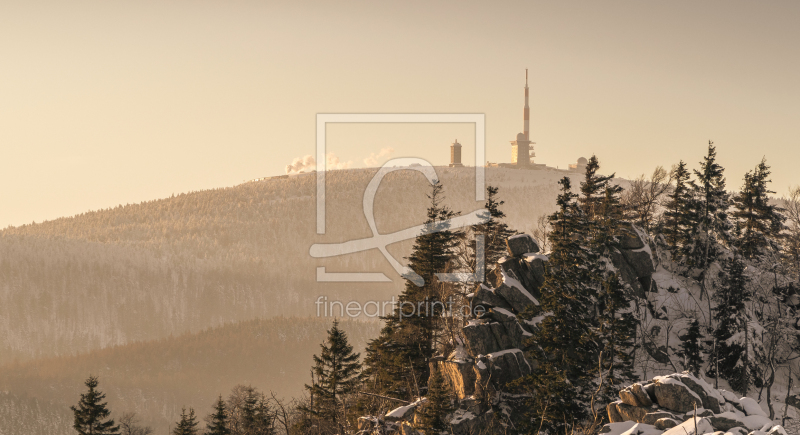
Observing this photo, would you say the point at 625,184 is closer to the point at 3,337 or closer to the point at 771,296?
the point at 771,296

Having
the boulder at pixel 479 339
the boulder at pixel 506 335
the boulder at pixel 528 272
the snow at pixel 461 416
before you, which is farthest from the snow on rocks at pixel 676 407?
the boulder at pixel 528 272

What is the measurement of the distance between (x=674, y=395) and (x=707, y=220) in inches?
1203

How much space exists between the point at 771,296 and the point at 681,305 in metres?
7.58

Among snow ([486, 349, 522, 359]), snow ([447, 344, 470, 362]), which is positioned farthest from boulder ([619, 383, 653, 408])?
snow ([447, 344, 470, 362])

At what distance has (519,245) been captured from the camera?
4350cm

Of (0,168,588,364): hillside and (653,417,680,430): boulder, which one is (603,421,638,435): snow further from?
(0,168,588,364): hillside

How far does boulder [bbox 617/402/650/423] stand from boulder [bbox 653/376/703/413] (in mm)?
807

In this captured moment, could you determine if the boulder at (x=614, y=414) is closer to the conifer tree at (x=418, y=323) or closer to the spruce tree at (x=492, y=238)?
the conifer tree at (x=418, y=323)

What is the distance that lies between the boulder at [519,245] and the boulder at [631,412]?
1988cm

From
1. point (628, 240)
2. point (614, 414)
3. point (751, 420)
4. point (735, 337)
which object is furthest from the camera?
point (628, 240)

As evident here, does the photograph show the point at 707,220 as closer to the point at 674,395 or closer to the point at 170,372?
the point at 674,395

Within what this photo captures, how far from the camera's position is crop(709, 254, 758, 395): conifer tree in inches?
1672

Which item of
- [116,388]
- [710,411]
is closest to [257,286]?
[116,388]

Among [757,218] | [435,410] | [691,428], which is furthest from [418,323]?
[757,218]
